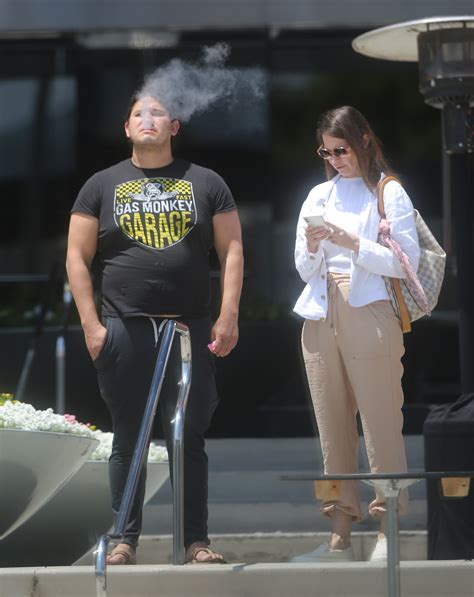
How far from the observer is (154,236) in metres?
5.18

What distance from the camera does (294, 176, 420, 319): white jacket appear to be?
5.19 m

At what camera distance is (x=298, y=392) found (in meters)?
10.7

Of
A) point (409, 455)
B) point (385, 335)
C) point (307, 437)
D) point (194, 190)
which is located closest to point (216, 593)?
point (385, 335)

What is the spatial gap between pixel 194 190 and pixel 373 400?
1.04 metres

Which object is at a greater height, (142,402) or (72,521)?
(142,402)

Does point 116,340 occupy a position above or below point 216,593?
above

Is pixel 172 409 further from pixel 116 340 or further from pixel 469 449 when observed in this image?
pixel 469 449

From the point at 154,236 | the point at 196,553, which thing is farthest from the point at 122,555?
the point at 154,236

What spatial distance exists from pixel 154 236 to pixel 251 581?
1.32 m

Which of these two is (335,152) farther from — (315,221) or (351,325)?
(351,325)

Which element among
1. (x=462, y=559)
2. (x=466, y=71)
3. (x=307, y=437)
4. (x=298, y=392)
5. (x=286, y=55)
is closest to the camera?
(x=462, y=559)

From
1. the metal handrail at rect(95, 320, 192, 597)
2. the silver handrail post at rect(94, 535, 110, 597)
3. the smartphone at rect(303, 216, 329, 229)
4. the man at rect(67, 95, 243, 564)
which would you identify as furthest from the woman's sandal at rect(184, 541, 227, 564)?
the smartphone at rect(303, 216, 329, 229)

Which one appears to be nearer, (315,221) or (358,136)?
(315,221)

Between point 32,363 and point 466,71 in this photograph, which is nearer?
point 466,71
